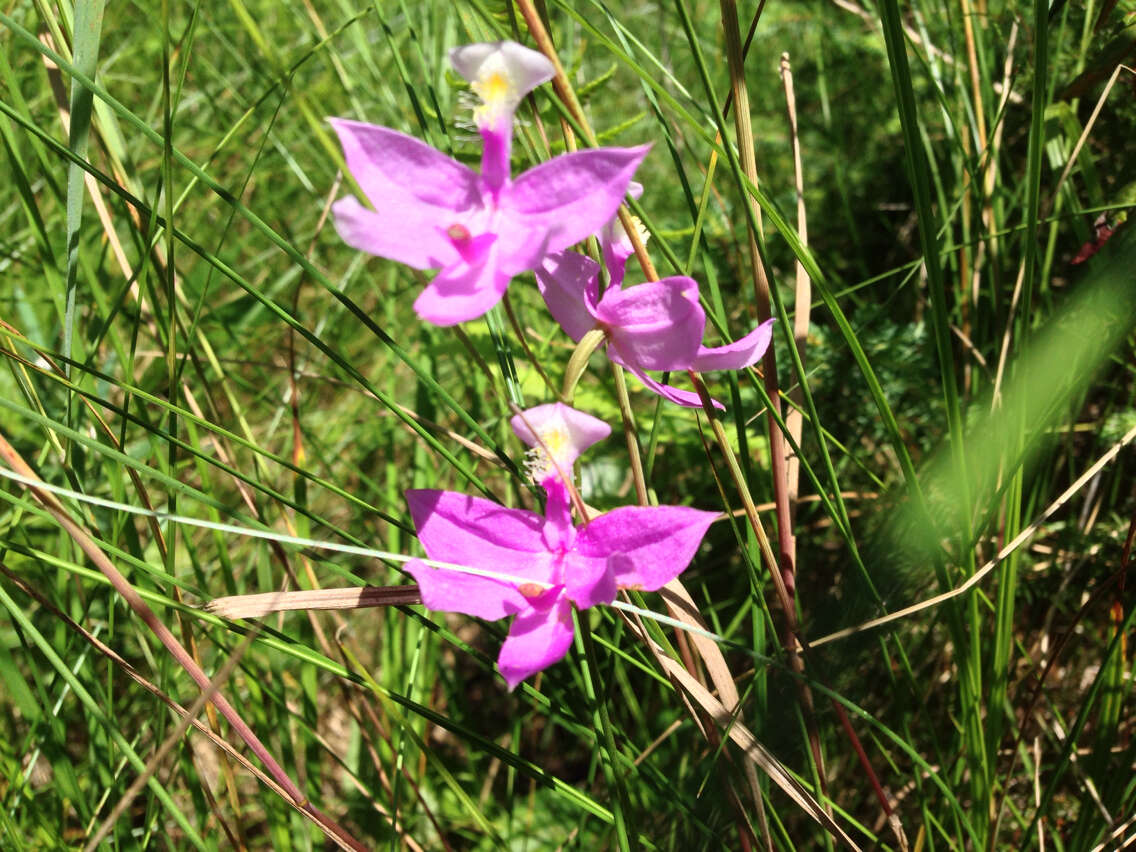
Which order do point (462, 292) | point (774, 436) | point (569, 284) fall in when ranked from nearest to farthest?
point (462, 292) → point (569, 284) → point (774, 436)

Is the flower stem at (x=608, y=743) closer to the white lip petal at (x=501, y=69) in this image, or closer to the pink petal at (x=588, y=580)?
the pink petal at (x=588, y=580)

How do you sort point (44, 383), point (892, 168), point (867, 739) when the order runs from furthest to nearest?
point (892, 168), point (44, 383), point (867, 739)

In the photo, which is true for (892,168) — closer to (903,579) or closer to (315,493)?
(903,579)

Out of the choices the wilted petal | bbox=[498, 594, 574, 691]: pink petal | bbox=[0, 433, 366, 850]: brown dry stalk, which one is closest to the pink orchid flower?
the wilted petal

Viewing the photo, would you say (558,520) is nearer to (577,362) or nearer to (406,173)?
(577,362)

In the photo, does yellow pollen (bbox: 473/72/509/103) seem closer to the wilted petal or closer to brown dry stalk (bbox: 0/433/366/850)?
the wilted petal

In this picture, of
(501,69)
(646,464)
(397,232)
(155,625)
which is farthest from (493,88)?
(155,625)

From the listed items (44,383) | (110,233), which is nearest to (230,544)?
(44,383)
